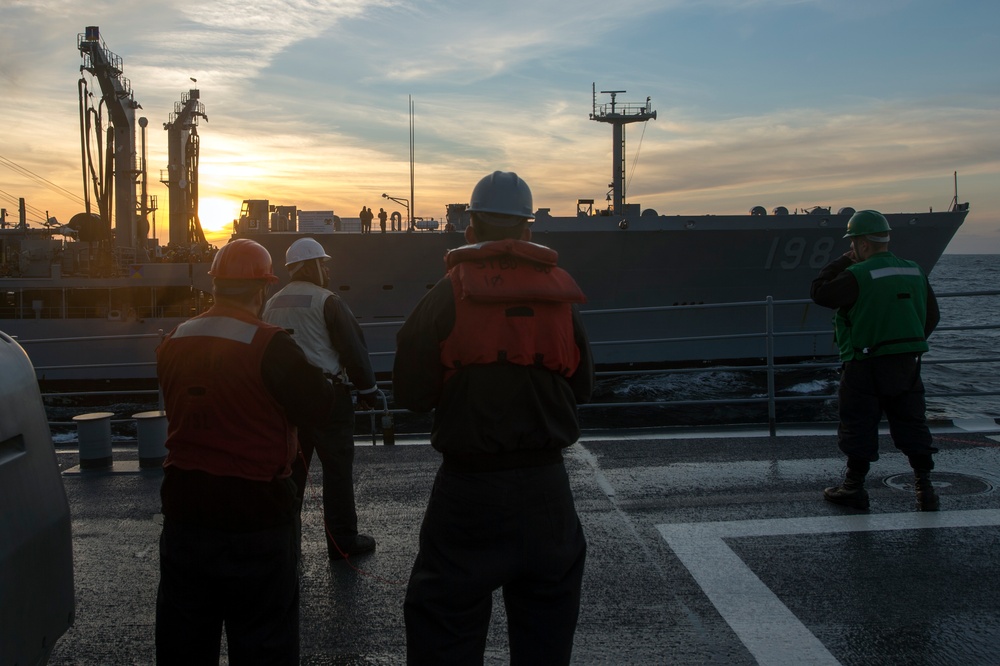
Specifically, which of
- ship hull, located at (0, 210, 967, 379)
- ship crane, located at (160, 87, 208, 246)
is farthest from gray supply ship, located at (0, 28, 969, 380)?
ship crane, located at (160, 87, 208, 246)

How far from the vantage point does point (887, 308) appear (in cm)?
438

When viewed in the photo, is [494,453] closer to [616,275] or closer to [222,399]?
[222,399]

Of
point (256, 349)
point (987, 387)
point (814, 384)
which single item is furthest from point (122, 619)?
point (987, 387)

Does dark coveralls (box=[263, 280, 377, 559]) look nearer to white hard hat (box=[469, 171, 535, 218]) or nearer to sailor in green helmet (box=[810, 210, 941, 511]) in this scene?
white hard hat (box=[469, 171, 535, 218])

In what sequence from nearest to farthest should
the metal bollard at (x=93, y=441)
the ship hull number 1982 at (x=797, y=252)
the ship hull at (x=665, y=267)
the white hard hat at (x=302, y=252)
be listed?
the white hard hat at (x=302, y=252)
the metal bollard at (x=93, y=441)
the ship hull at (x=665, y=267)
the ship hull number 1982 at (x=797, y=252)

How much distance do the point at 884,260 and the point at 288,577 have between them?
3.59 m

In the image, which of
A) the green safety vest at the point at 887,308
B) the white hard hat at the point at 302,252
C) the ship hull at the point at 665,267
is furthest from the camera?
the ship hull at the point at 665,267

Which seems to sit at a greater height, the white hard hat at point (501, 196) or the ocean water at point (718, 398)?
the white hard hat at point (501, 196)

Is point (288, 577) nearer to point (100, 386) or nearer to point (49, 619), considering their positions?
point (49, 619)

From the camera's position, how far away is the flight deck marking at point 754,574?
3.11m

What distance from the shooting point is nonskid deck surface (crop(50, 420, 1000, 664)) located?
315cm

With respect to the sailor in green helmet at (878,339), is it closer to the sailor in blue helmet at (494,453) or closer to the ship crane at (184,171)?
the sailor in blue helmet at (494,453)

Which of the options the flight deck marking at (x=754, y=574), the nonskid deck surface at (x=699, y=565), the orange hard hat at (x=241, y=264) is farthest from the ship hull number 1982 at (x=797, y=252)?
the orange hard hat at (x=241, y=264)

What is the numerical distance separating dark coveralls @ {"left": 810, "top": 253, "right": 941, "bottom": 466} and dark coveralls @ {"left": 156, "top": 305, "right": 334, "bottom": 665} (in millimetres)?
3188
